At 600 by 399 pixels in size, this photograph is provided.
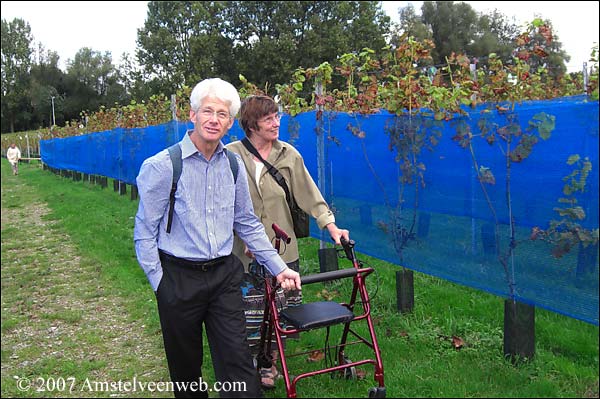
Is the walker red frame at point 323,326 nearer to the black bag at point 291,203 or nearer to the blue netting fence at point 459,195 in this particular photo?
the black bag at point 291,203

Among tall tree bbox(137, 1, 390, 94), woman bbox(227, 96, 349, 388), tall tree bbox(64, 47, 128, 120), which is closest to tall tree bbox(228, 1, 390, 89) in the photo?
tall tree bbox(137, 1, 390, 94)

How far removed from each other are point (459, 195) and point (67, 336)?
3.36 m

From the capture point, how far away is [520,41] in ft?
13.3

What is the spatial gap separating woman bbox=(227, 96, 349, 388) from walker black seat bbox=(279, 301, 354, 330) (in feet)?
1.67

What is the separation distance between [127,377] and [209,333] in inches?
55.3

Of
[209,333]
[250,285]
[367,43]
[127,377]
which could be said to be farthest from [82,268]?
[367,43]

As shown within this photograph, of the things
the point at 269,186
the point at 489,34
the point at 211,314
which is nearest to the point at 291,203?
the point at 269,186

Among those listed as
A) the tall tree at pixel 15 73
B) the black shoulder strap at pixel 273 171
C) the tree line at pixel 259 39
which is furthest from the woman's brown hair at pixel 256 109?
the tall tree at pixel 15 73

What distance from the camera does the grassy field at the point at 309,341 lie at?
3.62 meters

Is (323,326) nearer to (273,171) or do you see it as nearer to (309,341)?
(273,171)

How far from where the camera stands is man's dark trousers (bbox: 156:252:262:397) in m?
2.94

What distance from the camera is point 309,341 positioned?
14.8 ft

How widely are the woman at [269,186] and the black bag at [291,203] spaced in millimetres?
21

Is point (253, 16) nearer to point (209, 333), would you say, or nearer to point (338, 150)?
point (338, 150)
